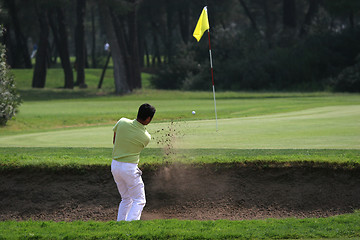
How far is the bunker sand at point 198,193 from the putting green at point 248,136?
130cm

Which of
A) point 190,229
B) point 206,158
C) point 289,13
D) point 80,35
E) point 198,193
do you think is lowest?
point 198,193

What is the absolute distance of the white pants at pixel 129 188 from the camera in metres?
7.75

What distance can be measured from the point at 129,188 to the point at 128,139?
73 cm

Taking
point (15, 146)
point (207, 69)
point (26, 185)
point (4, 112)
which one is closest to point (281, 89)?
point (207, 69)

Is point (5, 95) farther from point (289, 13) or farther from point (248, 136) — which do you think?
point (289, 13)

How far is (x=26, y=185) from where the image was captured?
1023 cm

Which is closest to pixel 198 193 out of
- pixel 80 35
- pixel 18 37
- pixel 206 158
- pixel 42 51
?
pixel 206 158

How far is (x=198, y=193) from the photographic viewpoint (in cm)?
979

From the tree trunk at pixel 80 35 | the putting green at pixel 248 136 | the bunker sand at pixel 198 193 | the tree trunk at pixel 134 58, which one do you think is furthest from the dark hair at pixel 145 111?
the tree trunk at pixel 80 35

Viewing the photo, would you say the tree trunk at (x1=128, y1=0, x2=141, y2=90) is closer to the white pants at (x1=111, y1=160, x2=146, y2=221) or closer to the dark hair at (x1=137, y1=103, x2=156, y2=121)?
the white pants at (x1=111, y1=160, x2=146, y2=221)

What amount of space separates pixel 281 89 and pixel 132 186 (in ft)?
126

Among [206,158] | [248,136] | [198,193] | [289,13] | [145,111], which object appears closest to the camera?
[145,111]

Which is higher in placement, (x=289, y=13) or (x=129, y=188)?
(x=289, y=13)

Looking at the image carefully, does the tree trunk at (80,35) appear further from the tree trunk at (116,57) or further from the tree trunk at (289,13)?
the tree trunk at (289,13)
